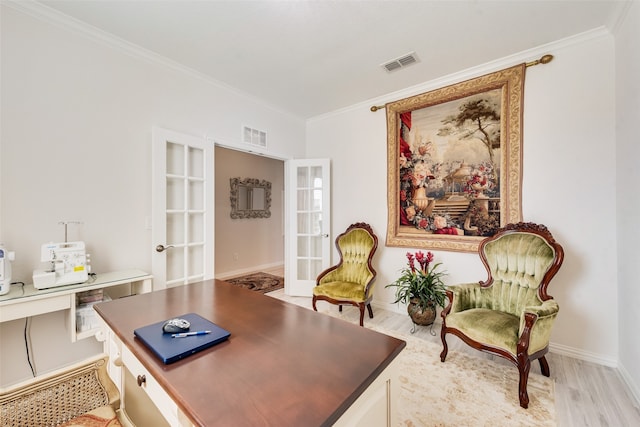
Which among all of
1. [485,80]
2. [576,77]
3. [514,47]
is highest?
[514,47]

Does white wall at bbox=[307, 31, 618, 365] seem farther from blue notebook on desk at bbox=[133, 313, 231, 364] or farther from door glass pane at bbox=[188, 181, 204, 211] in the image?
door glass pane at bbox=[188, 181, 204, 211]

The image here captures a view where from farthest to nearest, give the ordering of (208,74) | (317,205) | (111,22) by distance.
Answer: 1. (317,205)
2. (208,74)
3. (111,22)

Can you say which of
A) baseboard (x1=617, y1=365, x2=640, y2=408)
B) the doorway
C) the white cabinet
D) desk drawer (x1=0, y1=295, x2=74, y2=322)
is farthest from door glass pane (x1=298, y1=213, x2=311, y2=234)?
baseboard (x1=617, y1=365, x2=640, y2=408)

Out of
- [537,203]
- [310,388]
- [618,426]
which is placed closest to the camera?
[310,388]

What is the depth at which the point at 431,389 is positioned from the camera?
6.20ft

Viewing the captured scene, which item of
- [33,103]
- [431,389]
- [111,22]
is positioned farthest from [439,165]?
[33,103]

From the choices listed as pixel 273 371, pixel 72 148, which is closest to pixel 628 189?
pixel 273 371

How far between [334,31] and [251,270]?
472 cm

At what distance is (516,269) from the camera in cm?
228

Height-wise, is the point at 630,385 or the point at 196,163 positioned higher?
the point at 196,163

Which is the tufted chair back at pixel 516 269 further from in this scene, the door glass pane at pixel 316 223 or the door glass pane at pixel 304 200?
the door glass pane at pixel 304 200

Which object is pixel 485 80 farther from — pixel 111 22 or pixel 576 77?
pixel 111 22

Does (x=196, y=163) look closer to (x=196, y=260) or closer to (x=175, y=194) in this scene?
(x=175, y=194)

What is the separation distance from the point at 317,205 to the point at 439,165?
1.79 meters
